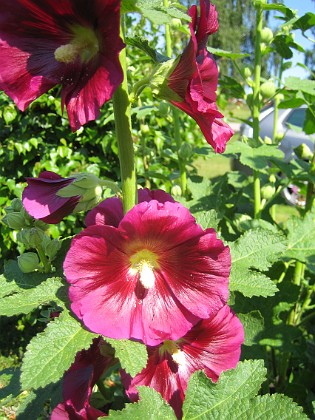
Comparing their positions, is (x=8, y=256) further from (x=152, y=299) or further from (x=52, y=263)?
(x=152, y=299)

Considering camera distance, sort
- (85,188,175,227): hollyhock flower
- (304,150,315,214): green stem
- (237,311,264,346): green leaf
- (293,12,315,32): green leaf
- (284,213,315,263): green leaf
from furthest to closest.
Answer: (304,150,315,214): green stem, (293,12,315,32): green leaf, (284,213,315,263): green leaf, (237,311,264,346): green leaf, (85,188,175,227): hollyhock flower

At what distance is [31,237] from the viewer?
1021 millimetres

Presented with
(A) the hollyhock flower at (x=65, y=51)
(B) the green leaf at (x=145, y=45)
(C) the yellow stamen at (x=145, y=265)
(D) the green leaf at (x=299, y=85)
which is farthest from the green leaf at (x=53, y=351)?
(D) the green leaf at (x=299, y=85)

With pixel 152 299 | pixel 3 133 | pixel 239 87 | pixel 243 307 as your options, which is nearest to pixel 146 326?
pixel 152 299

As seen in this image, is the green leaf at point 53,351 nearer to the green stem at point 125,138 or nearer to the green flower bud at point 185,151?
the green stem at point 125,138

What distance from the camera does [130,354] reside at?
0.83 meters

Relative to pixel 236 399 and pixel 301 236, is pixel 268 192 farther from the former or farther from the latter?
pixel 236 399

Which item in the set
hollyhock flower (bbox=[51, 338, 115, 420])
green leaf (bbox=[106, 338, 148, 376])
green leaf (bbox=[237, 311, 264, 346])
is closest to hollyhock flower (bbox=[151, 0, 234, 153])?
green leaf (bbox=[106, 338, 148, 376])

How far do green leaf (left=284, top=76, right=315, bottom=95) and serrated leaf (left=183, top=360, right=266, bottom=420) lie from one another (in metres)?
0.93

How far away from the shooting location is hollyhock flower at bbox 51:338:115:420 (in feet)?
3.35

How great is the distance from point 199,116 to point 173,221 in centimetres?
19

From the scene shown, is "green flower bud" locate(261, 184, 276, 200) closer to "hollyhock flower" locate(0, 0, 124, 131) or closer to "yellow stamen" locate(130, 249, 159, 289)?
"yellow stamen" locate(130, 249, 159, 289)

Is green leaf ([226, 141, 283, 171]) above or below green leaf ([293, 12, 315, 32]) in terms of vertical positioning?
below

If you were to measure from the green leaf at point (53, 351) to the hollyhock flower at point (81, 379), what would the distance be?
7.3 inches
